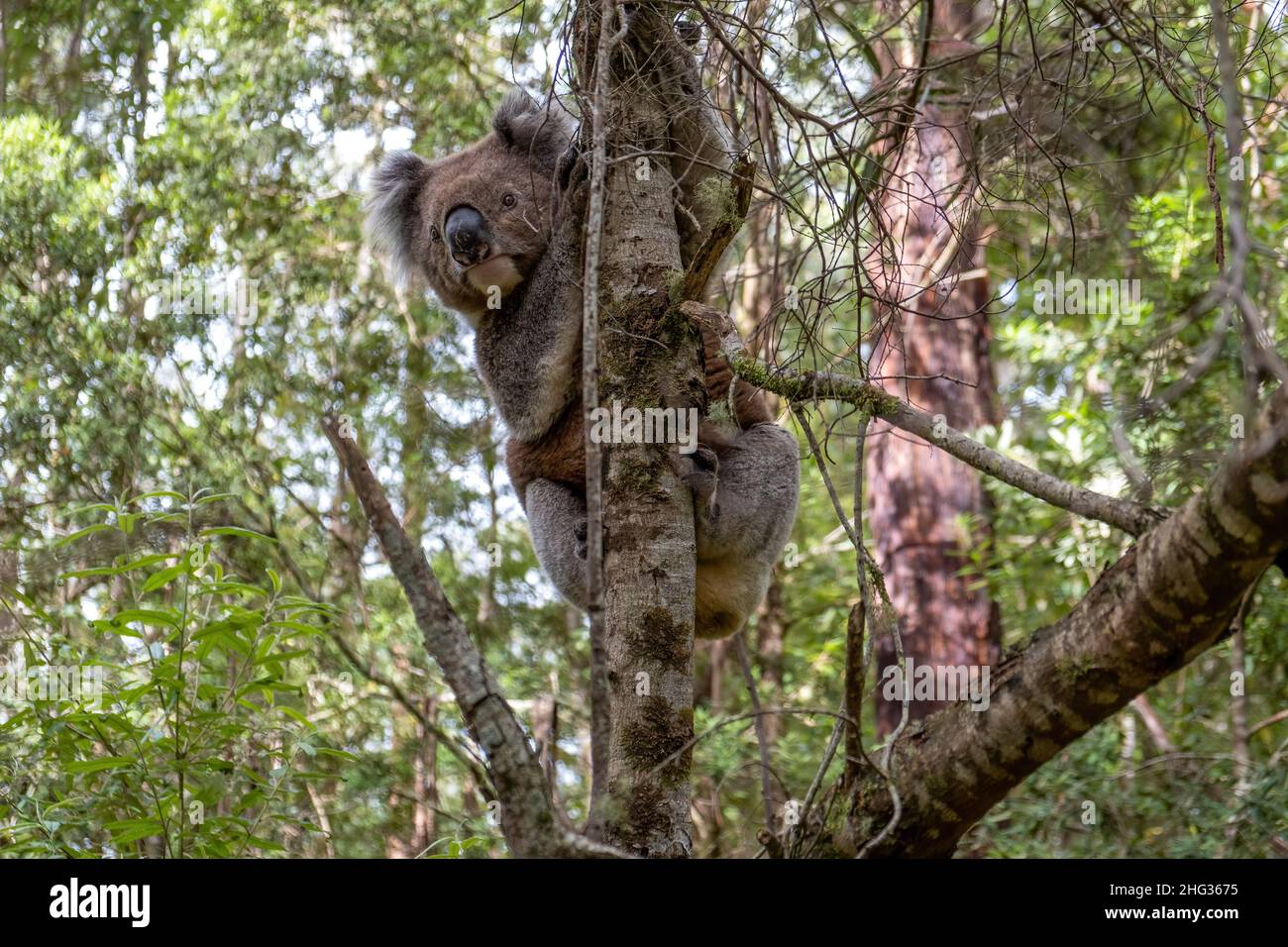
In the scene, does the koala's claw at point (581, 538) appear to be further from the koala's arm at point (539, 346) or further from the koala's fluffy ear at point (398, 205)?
the koala's fluffy ear at point (398, 205)

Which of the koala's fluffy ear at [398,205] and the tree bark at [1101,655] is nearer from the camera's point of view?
the tree bark at [1101,655]

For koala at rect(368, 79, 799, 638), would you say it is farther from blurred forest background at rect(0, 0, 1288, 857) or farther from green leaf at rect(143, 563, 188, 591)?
green leaf at rect(143, 563, 188, 591)

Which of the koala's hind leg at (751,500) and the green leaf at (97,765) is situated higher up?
the koala's hind leg at (751,500)

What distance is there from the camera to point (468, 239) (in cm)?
519

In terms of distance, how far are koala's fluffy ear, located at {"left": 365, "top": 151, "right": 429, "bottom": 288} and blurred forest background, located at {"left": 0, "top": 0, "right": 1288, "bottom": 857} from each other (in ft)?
3.75

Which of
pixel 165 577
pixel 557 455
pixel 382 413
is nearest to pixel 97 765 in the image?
pixel 165 577

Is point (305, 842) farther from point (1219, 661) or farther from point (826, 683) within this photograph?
point (1219, 661)

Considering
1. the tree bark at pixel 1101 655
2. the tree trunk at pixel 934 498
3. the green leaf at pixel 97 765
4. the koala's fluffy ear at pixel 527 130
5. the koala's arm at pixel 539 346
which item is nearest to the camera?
the tree bark at pixel 1101 655

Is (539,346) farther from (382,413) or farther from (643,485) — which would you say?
(382,413)

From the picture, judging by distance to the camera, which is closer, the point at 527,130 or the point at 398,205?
the point at 527,130

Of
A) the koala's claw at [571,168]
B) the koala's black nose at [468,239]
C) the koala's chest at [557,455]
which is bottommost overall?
the koala's chest at [557,455]

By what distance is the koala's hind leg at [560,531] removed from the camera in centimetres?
523

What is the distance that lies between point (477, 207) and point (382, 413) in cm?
393

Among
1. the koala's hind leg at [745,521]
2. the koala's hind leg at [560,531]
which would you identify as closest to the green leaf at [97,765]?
the koala's hind leg at [560,531]
